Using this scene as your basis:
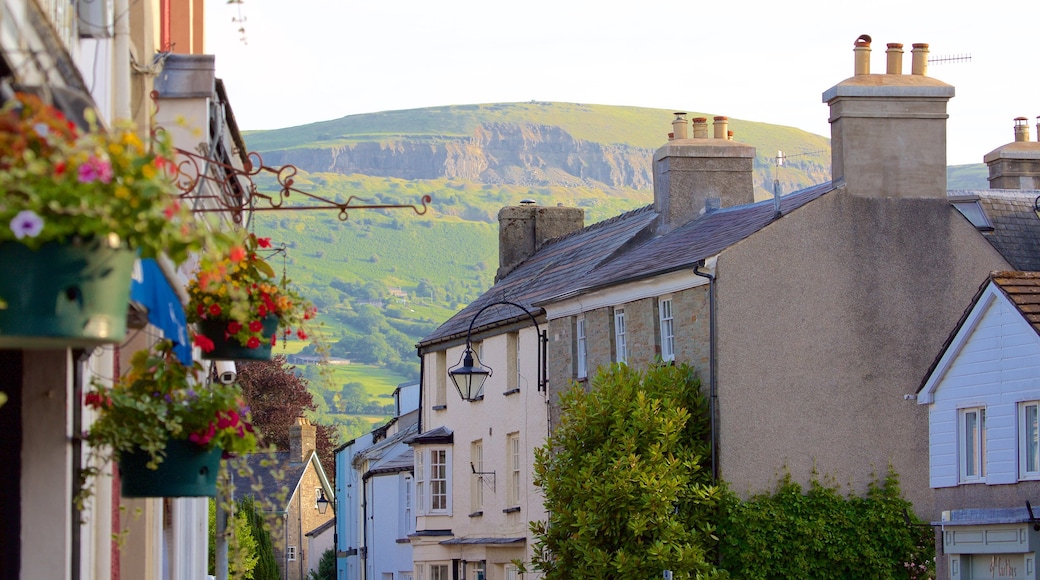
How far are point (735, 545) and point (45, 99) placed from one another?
20.7 m

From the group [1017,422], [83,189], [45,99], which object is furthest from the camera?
[1017,422]

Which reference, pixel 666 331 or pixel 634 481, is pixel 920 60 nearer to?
pixel 666 331

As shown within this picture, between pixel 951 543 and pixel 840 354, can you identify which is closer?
pixel 951 543

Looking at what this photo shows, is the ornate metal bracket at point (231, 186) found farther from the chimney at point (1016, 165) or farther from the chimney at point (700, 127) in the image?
the chimney at point (1016, 165)

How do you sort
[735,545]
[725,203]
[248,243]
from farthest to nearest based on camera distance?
1. [725,203]
2. [735,545]
3. [248,243]

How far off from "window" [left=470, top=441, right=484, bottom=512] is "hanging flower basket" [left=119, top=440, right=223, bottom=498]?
30360 mm

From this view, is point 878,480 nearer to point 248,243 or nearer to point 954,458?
point 954,458

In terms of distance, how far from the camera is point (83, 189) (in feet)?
15.2

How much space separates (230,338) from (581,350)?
23.0 meters

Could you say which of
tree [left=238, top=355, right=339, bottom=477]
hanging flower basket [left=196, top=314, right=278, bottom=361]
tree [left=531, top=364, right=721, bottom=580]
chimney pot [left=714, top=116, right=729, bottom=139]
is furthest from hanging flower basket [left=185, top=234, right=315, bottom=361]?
tree [left=238, top=355, right=339, bottom=477]

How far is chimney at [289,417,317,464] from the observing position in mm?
79125

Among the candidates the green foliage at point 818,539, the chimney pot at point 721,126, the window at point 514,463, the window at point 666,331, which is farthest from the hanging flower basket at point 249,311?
the window at point 514,463

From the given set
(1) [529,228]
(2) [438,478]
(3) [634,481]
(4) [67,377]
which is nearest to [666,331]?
(3) [634,481]

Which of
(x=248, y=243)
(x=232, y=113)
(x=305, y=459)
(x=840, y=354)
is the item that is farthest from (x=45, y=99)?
(x=305, y=459)
